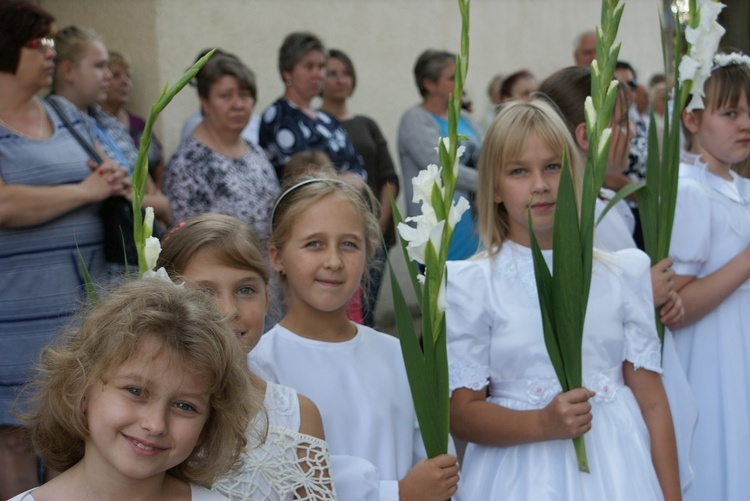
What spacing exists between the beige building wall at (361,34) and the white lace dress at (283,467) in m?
3.85

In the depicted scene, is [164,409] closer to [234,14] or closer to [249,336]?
[249,336]

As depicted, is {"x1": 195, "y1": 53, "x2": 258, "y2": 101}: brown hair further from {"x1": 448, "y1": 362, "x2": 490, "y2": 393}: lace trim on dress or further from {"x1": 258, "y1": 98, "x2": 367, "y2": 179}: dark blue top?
{"x1": 448, "y1": 362, "x2": 490, "y2": 393}: lace trim on dress

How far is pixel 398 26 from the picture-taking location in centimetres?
775

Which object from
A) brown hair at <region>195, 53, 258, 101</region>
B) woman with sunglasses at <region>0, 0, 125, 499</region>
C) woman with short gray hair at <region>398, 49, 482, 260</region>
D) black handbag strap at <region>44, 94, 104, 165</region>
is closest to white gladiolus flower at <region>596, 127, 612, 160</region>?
woman with sunglasses at <region>0, 0, 125, 499</region>

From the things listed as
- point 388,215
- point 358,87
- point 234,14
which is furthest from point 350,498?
point 358,87

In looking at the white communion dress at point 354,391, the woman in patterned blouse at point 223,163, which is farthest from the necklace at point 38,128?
the white communion dress at point 354,391

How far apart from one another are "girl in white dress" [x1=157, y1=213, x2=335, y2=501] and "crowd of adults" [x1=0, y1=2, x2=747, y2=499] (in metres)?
0.33

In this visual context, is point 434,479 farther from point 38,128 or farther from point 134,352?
point 38,128

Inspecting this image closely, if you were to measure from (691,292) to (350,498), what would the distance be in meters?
1.56

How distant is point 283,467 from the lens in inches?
90.7

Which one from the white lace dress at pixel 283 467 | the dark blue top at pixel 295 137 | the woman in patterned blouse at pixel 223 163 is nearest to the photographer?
the white lace dress at pixel 283 467

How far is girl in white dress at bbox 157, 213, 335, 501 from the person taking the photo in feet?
7.51

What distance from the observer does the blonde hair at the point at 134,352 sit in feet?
6.31

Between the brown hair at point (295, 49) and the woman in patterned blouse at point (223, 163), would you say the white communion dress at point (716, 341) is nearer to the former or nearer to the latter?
the woman in patterned blouse at point (223, 163)
